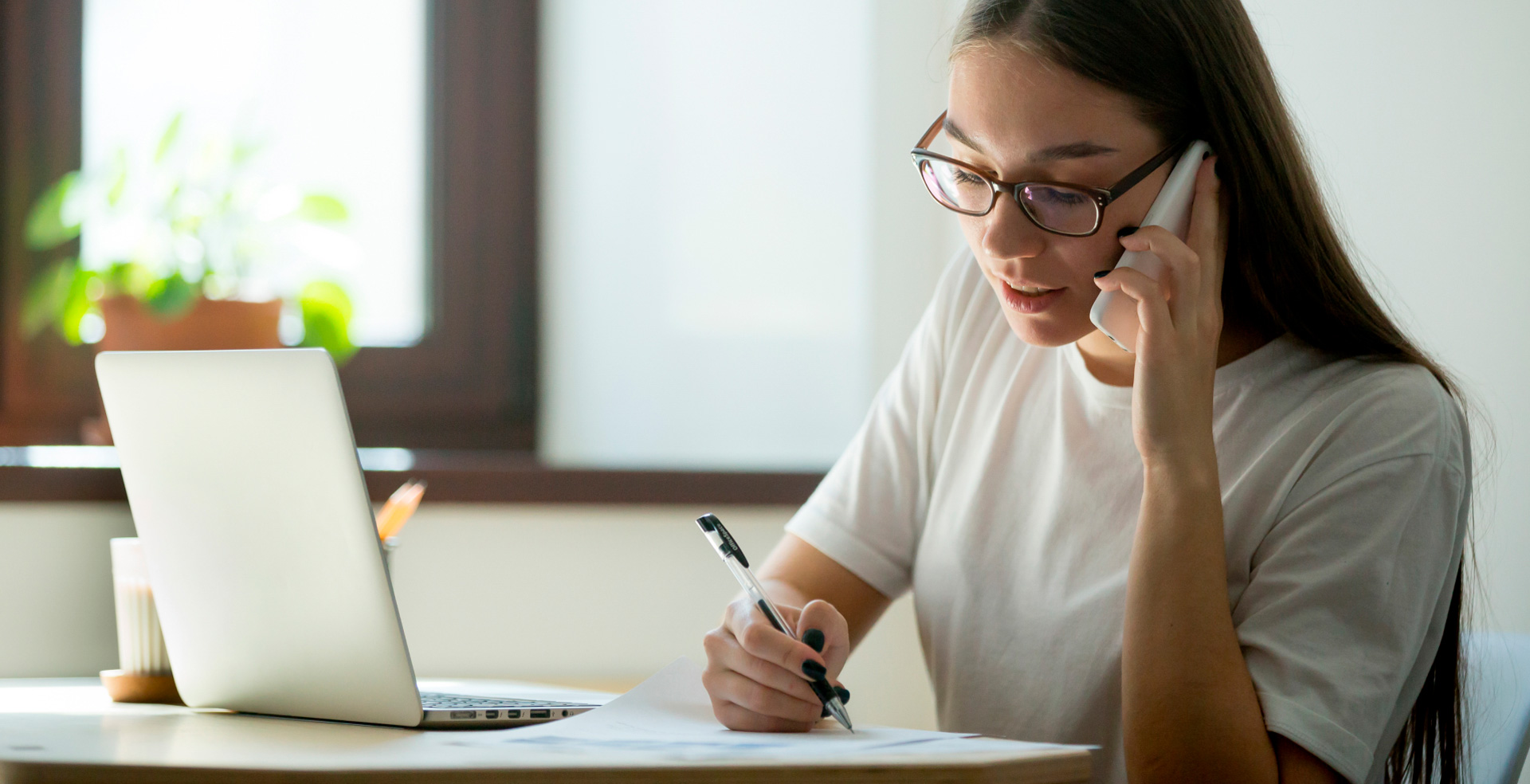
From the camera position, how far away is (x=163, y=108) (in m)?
2.06

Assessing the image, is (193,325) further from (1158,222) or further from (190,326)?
(1158,222)

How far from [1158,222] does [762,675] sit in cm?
47

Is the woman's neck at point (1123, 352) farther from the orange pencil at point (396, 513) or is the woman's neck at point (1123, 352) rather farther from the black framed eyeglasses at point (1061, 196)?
the orange pencil at point (396, 513)

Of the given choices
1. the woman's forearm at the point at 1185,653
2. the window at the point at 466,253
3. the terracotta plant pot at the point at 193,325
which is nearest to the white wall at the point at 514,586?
the terracotta plant pot at the point at 193,325

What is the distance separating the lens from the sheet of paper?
67cm

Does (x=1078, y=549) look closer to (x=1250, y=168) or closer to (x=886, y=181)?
(x=1250, y=168)

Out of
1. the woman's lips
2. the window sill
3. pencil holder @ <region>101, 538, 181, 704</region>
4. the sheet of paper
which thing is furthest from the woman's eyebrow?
the window sill

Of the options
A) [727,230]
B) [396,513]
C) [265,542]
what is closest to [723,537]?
[265,542]

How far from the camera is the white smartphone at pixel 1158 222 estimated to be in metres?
0.98

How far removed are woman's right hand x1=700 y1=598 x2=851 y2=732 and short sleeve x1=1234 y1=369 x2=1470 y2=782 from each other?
0.32 meters

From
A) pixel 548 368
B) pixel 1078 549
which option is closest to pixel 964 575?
pixel 1078 549

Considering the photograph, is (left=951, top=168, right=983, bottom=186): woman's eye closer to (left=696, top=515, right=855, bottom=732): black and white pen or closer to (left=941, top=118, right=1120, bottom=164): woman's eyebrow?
(left=941, top=118, right=1120, bottom=164): woman's eyebrow

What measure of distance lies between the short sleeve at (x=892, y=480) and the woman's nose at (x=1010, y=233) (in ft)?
0.98

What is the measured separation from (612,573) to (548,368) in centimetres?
45
